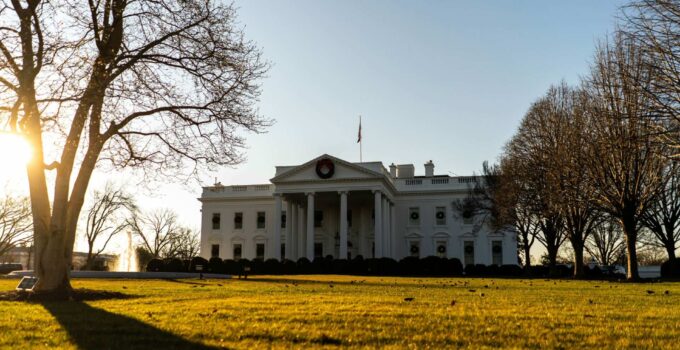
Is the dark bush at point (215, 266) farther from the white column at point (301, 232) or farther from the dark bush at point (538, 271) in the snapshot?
the dark bush at point (538, 271)

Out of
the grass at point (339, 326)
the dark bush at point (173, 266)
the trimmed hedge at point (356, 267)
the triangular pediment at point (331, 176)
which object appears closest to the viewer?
the grass at point (339, 326)

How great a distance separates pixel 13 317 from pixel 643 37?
63.2 feet

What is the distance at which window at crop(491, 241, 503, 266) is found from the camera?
60.3m

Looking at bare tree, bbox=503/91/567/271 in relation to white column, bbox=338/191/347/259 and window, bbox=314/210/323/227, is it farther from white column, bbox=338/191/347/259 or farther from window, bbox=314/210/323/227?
window, bbox=314/210/323/227

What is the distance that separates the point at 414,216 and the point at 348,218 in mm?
7372

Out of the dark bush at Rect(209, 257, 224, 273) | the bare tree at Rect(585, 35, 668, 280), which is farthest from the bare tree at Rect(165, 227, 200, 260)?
the bare tree at Rect(585, 35, 668, 280)

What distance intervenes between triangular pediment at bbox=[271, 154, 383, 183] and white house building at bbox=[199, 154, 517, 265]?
10cm

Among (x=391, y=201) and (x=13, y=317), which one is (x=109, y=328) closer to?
(x=13, y=317)

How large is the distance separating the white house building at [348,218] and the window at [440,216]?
9 centimetres

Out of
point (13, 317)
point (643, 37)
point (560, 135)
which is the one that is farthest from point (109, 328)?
point (560, 135)

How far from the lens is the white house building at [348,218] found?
2221 inches

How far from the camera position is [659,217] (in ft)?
137

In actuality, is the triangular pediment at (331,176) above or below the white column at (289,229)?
above

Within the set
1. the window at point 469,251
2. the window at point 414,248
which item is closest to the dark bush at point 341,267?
the window at point 414,248
